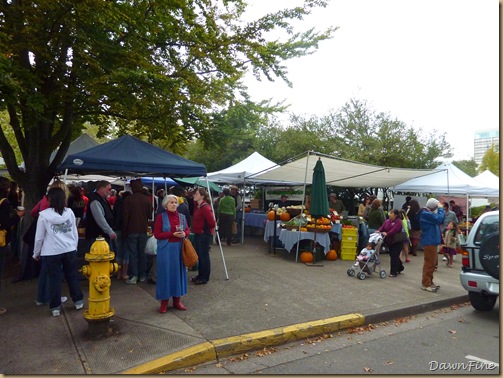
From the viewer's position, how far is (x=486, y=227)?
5.93 meters

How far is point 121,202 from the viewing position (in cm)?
692

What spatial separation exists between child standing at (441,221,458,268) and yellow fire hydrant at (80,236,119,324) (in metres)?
9.18

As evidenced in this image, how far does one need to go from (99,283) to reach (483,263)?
5.29m

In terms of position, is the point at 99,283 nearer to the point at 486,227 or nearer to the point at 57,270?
the point at 57,270

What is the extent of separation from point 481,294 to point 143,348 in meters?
5.14

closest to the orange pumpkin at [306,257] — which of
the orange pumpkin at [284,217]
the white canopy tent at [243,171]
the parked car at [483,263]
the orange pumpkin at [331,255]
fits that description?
the orange pumpkin at [331,255]

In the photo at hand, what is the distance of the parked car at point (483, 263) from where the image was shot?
17.7 ft

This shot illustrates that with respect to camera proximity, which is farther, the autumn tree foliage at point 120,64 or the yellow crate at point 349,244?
the yellow crate at point 349,244

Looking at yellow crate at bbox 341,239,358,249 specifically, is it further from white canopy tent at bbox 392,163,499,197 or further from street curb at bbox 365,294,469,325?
white canopy tent at bbox 392,163,499,197

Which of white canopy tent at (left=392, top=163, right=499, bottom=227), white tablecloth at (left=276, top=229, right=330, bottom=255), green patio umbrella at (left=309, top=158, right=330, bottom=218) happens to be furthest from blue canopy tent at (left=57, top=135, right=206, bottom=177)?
white canopy tent at (left=392, top=163, right=499, bottom=227)

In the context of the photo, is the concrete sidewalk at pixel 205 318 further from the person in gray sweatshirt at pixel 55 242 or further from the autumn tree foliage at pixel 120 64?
the autumn tree foliage at pixel 120 64

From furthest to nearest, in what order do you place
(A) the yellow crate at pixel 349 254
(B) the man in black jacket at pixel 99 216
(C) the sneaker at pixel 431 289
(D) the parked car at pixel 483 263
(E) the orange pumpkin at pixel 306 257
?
(A) the yellow crate at pixel 349 254
(E) the orange pumpkin at pixel 306 257
(C) the sneaker at pixel 431 289
(B) the man in black jacket at pixel 99 216
(D) the parked car at pixel 483 263

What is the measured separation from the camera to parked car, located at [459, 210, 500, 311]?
17.7 ft

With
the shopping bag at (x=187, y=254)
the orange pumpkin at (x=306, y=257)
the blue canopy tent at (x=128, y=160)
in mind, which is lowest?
Answer: the orange pumpkin at (x=306, y=257)
